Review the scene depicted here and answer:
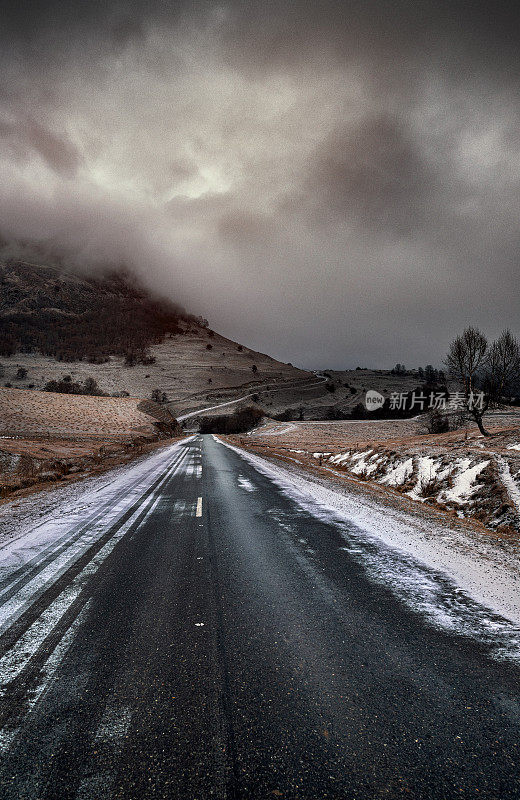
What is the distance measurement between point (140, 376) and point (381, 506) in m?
144

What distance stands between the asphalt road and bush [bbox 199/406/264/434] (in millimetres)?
69787

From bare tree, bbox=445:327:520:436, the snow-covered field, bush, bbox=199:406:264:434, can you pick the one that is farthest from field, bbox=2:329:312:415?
the snow-covered field

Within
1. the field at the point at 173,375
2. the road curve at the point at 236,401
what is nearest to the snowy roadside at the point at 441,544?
the road curve at the point at 236,401

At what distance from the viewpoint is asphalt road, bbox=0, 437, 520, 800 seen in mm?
1870

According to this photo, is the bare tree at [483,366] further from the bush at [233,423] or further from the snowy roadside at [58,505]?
the bush at [233,423]

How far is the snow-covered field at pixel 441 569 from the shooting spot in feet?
11.3

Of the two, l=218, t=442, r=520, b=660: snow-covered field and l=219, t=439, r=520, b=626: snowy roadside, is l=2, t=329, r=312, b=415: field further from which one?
l=218, t=442, r=520, b=660: snow-covered field

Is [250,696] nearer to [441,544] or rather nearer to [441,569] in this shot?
[441,569]

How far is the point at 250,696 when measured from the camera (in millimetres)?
2494

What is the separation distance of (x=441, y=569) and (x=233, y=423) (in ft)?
236

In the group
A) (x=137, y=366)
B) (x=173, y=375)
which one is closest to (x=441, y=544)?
(x=173, y=375)

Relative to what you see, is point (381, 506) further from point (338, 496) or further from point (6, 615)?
point (6, 615)

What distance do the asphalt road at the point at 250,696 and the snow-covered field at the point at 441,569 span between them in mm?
293

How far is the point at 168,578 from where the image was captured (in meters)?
4.57
